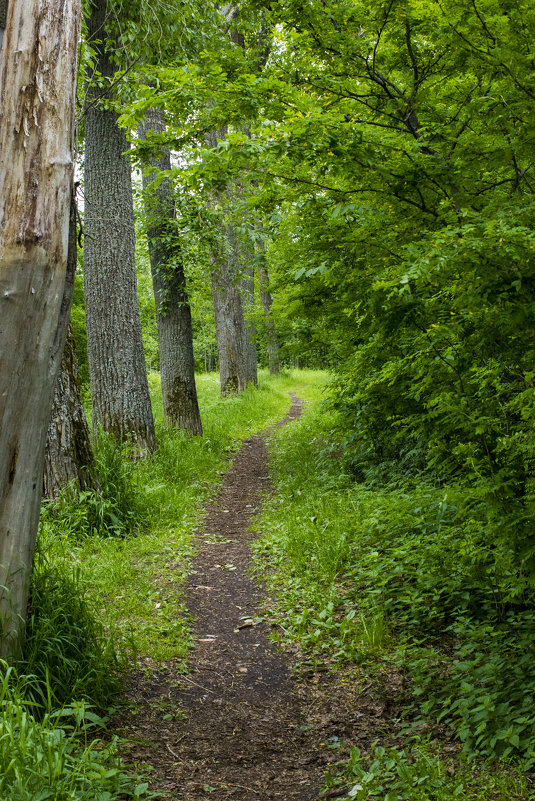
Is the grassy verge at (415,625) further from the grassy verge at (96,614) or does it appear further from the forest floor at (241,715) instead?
the grassy verge at (96,614)

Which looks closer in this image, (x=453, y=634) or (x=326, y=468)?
(x=453, y=634)

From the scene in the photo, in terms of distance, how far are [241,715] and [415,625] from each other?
1438mm

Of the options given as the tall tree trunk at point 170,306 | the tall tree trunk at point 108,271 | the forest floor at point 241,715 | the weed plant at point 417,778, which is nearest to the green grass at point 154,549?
the forest floor at point 241,715

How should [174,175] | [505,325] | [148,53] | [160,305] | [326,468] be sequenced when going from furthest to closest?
[160,305] < [326,468] < [148,53] < [174,175] < [505,325]

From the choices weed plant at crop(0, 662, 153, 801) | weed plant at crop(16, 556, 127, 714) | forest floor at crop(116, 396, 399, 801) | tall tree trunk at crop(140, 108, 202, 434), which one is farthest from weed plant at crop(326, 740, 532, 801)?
tall tree trunk at crop(140, 108, 202, 434)

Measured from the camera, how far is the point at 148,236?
Answer: 1041 centimetres

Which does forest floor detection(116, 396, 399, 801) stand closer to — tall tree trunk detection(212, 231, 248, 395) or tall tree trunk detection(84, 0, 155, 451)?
tall tree trunk detection(84, 0, 155, 451)

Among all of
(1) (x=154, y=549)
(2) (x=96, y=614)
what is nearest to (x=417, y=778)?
(2) (x=96, y=614)

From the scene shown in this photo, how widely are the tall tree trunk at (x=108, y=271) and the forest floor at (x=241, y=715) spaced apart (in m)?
3.70

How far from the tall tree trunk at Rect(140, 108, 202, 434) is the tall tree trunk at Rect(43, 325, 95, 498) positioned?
15.3 feet

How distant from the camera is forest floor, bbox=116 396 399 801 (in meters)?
2.94

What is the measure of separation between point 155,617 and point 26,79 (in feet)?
12.2

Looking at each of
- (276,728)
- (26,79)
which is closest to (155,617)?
(276,728)

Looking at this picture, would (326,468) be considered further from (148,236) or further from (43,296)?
(43,296)
